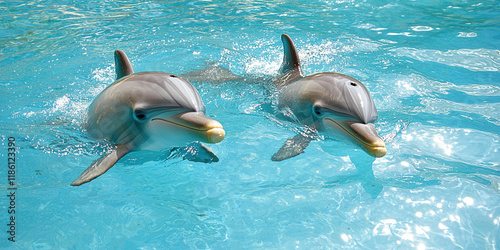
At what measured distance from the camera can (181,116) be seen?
3.10m

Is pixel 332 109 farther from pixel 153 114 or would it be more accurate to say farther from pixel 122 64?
pixel 122 64

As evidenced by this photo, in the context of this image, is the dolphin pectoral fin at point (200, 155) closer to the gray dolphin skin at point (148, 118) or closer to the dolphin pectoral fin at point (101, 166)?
the gray dolphin skin at point (148, 118)

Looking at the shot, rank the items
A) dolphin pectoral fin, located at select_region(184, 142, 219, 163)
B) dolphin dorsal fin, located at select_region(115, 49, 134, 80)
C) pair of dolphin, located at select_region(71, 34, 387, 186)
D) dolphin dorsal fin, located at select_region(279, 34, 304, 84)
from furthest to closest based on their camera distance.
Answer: dolphin dorsal fin, located at select_region(279, 34, 304, 84) < dolphin dorsal fin, located at select_region(115, 49, 134, 80) < dolphin pectoral fin, located at select_region(184, 142, 219, 163) < pair of dolphin, located at select_region(71, 34, 387, 186)

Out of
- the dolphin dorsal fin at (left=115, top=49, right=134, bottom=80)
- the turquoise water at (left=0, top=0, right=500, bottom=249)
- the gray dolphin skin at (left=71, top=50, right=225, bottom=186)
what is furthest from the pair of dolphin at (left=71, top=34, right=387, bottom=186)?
the dolphin dorsal fin at (left=115, top=49, right=134, bottom=80)

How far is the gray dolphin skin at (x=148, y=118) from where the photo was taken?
3.08m

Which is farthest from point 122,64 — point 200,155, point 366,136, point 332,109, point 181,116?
point 366,136

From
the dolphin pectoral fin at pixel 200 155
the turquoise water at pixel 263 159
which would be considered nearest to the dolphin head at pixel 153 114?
the turquoise water at pixel 263 159

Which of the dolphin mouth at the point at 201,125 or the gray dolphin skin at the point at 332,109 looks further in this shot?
the gray dolphin skin at the point at 332,109

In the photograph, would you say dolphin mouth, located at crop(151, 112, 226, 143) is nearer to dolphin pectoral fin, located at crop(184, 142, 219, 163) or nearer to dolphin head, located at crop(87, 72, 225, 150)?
dolphin head, located at crop(87, 72, 225, 150)

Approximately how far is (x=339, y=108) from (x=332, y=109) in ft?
0.29

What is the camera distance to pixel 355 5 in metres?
10.7

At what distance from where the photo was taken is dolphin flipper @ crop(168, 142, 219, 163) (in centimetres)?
400

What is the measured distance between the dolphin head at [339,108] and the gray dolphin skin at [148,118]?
1.29m

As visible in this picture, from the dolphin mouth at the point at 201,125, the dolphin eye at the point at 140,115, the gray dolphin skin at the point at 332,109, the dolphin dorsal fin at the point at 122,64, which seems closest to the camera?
the dolphin mouth at the point at 201,125
